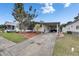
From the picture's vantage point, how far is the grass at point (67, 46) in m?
4.14

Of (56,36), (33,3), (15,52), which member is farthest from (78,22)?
(15,52)

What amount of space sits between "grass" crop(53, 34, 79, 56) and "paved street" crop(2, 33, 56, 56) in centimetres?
10

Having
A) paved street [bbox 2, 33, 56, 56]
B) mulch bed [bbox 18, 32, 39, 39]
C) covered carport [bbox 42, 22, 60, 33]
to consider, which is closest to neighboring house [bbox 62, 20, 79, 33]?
covered carport [bbox 42, 22, 60, 33]

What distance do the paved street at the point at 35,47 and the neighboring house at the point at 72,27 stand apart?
217 mm

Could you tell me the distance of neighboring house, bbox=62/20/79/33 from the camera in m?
4.21

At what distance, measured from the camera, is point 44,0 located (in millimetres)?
4082

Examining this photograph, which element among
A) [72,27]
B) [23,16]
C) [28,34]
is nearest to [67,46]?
[72,27]

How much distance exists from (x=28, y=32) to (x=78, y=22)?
2.74ft

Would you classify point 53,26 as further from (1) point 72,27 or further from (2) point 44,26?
(1) point 72,27

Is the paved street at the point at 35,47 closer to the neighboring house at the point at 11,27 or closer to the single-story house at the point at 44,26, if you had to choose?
the single-story house at the point at 44,26

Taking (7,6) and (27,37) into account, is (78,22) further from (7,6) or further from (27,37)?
(7,6)

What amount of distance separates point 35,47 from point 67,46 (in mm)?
519

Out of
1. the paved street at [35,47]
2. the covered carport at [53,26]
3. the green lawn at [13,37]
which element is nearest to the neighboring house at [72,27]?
the covered carport at [53,26]

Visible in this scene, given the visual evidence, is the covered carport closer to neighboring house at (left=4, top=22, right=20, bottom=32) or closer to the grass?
the grass
